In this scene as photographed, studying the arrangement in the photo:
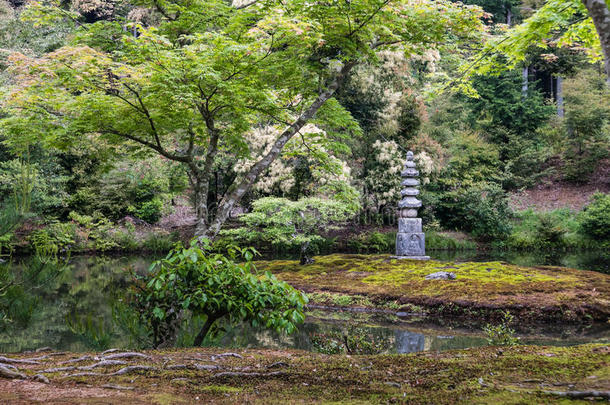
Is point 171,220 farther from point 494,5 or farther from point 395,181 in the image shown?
point 494,5

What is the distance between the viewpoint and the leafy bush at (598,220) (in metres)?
16.2

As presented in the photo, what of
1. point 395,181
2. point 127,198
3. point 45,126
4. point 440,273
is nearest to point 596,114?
point 395,181

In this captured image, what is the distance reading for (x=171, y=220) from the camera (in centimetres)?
2016

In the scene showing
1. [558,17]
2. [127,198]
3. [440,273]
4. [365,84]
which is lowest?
[440,273]

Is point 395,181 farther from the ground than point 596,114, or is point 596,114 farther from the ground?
point 596,114

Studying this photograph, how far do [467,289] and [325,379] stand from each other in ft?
19.2

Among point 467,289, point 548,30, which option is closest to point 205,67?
point 548,30

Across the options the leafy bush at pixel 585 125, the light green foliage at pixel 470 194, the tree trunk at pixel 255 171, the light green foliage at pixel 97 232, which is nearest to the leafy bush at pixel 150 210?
the light green foliage at pixel 97 232

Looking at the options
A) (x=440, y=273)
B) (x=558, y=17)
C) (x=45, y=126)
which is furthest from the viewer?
(x=440, y=273)

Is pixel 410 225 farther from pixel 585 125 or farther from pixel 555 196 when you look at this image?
pixel 585 125

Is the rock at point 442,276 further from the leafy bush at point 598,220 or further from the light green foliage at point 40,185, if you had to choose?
the light green foliage at point 40,185

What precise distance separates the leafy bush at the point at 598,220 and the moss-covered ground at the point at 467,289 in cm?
854

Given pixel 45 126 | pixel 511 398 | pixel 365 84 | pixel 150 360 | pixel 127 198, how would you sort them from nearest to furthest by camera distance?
pixel 511 398
pixel 150 360
pixel 45 126
pixel 365 84
pixel 127 198

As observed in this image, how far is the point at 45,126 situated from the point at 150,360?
3294 mm
